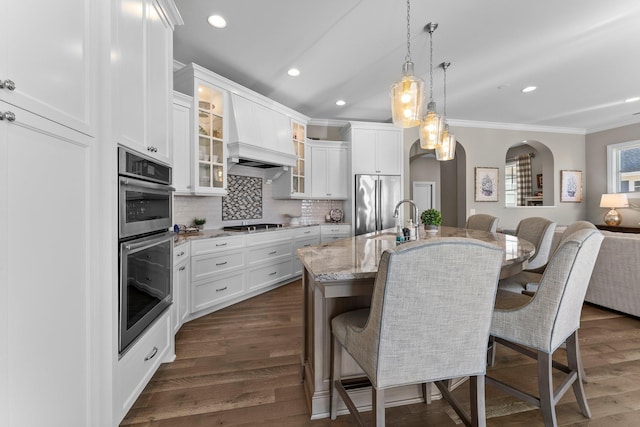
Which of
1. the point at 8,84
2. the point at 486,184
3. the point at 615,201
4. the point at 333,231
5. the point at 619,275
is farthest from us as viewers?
the point at 486,184

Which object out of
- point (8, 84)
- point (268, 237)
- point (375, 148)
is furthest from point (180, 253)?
point (375, 148)

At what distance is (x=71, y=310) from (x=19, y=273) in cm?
30

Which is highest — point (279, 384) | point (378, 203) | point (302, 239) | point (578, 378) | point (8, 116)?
point (8, 116)

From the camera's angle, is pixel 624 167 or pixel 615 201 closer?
pixel 615 201

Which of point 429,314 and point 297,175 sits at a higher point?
point 297,175

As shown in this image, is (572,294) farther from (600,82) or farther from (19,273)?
(600,82)

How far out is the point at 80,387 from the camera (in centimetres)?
120

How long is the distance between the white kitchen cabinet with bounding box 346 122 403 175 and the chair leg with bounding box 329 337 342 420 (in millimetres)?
3675

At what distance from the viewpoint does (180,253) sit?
2520 mm

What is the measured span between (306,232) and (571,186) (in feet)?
18.8

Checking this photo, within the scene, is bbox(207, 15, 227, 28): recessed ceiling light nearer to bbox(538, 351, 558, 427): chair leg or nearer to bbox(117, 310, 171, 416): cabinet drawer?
bbox(117, 310, 171, 416): cabinet drawer

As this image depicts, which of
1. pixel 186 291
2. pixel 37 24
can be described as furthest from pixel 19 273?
pixel 186 291

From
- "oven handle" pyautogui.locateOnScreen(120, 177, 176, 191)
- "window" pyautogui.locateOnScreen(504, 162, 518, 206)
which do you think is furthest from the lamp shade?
"oven handle" pyautogui.locateOnScreen(120, 177, 176, 191)

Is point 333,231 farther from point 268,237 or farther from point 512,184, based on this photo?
point 512,184
